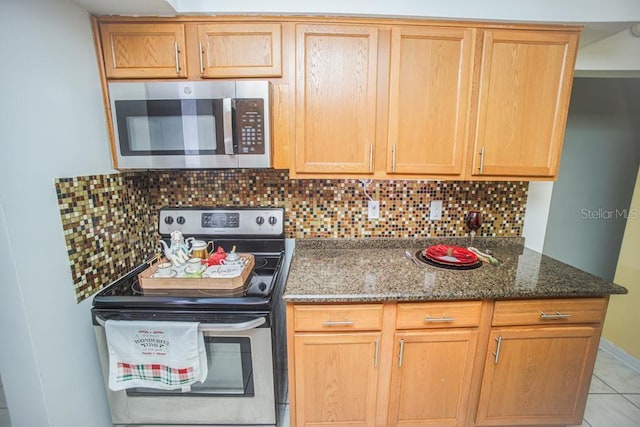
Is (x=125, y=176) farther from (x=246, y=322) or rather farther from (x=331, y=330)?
(x=331, y=330)

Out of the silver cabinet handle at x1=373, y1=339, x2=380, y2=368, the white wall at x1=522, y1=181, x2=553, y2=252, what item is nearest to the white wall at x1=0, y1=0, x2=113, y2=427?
the silver cabinet handle at x1=373, y1=339, x2=380, y2=368

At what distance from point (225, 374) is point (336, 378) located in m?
0.53

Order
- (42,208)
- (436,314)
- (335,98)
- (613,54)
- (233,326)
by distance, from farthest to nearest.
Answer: (613,54)
(335,98)
(436,314)
(233,326)
(42,208)

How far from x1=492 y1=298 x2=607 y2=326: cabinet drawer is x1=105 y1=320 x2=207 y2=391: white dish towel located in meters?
1.38

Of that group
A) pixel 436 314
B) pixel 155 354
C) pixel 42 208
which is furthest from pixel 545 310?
pixel 42 208

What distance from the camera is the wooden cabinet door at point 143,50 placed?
128 cm

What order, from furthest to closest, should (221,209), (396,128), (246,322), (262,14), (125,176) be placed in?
(221,209), (125,176), (396,128), (262,14), (246,322)

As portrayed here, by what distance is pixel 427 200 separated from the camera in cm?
176

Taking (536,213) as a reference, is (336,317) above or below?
below

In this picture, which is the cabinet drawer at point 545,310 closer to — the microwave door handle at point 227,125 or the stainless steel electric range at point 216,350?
the stainless steel electric range at point 216,350

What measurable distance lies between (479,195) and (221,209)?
168cm

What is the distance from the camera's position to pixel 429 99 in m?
1.36

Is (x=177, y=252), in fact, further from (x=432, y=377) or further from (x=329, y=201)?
(x=432, y=377)

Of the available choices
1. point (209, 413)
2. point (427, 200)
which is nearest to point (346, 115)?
point (427, 200)
